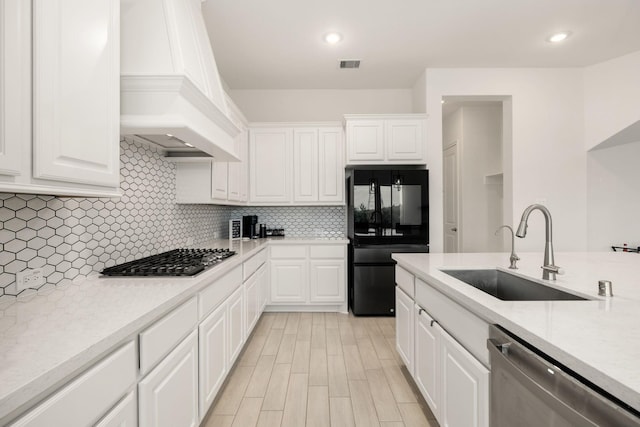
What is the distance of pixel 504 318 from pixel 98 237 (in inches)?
79.3

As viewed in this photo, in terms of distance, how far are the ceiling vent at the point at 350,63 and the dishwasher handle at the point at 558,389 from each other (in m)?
3.20

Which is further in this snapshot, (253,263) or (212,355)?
(253,263)

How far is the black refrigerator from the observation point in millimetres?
3438

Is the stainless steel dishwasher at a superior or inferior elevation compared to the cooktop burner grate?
inferior

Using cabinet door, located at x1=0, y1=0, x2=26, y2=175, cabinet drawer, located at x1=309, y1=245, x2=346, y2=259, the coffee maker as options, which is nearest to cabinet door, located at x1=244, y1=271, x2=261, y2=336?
cabinet drawer, located at x1=309, y1=245, x2=346, y2=259

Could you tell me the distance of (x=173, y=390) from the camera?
1.28 meters

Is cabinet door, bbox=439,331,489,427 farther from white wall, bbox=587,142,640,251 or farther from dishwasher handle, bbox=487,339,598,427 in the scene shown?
white wall, bbox=587,142,640,251

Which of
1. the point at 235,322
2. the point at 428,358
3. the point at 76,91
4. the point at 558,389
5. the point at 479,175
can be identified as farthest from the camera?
the point at 479,175

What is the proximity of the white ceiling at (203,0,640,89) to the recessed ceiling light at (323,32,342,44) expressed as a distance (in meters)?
0.06

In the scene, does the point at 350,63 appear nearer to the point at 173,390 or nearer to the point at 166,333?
the point at 166,333

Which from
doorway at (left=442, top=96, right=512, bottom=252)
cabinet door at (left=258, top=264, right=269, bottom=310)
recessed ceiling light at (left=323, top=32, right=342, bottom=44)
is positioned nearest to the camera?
recessed ceiling light at (left=323, top=32, right=342, bottom=44)

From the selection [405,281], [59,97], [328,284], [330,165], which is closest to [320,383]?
[405,281]

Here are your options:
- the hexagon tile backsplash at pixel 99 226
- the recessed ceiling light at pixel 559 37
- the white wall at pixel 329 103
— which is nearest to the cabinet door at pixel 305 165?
the white wall at pixel 329 103

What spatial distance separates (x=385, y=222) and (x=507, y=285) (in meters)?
1.78
